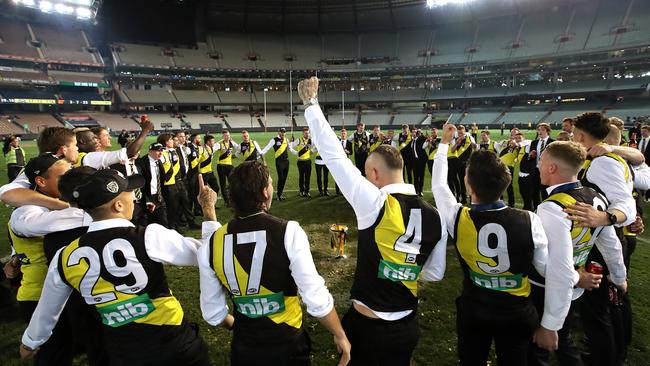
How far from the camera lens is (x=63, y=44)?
4681cm

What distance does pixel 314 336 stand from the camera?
3924 millimetres

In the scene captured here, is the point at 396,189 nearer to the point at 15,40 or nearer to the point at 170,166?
the point at 170,166

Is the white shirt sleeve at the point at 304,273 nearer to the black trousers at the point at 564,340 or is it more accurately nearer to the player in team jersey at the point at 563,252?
the player in team jersey at the point at 563,252

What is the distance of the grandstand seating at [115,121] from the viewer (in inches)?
1727

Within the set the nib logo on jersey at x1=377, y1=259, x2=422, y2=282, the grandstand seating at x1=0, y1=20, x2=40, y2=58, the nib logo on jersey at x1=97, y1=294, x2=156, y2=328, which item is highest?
the grandstand seating at x1=0, y1=20, x2=40, y2=58

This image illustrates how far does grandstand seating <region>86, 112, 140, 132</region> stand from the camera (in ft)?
144

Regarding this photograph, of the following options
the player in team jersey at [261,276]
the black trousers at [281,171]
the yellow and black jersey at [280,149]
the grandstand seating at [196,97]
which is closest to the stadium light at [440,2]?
the grandstand seating at [196,97]

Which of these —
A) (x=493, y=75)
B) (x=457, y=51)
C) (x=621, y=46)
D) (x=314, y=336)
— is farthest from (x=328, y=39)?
(x=314, y=336)

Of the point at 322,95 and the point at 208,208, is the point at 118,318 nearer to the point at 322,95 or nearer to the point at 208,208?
the point at 208,208

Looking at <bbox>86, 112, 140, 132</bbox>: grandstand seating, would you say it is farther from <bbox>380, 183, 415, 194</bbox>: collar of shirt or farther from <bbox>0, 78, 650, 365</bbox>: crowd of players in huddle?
<bbox>380, 183, 415, 194</bbox>: collar of shirt

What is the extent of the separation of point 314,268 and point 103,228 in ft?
4.09

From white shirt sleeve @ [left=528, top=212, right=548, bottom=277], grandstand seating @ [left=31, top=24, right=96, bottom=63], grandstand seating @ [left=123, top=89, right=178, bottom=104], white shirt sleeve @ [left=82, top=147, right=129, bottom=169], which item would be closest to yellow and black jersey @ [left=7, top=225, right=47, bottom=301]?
white shirt sleeve @ [left=82, top=147, right=129, bottom=169]

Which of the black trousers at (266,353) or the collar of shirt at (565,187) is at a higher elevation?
the collar of shirt at (565,187)

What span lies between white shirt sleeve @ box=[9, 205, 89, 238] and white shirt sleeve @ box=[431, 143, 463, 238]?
2727 millimetres
